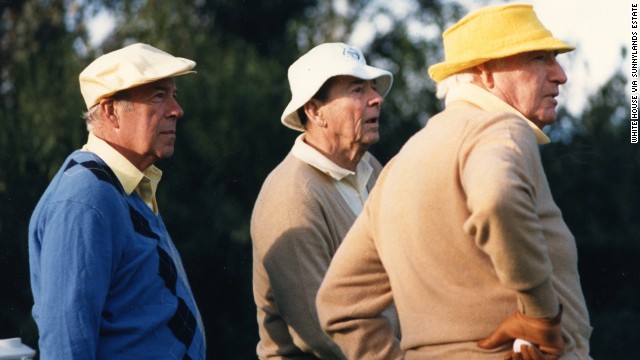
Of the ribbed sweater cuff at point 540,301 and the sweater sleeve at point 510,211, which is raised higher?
the sweater sleeve at point 510,211

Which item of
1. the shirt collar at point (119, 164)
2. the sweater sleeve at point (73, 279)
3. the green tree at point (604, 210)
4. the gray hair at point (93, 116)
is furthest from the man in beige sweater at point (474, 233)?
the green tree at point (604, 210)

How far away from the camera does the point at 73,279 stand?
3.34m

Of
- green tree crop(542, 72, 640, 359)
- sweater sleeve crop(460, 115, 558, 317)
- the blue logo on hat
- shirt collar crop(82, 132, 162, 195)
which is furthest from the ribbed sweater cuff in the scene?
green tree crop(542, 72, 640, 359)

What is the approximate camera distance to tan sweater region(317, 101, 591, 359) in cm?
261

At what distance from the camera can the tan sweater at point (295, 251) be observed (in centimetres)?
395

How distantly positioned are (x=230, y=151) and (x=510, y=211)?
20.3ft

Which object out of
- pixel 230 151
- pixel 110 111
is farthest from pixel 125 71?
pixel 230 151

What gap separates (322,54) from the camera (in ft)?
14.5

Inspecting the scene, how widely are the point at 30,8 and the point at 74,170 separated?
9.67 m

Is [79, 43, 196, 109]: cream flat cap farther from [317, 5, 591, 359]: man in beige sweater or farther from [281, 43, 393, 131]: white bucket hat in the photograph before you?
[317, 5, 591, 359]: man in beige sweater

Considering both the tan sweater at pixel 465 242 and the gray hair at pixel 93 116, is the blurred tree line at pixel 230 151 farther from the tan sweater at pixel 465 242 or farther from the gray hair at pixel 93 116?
the tan sweater at pixel 465 242

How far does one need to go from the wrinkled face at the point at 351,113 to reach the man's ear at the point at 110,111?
909 mm

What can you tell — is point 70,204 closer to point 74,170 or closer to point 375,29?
point 74,170

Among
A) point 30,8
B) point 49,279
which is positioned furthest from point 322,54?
point 30,8
